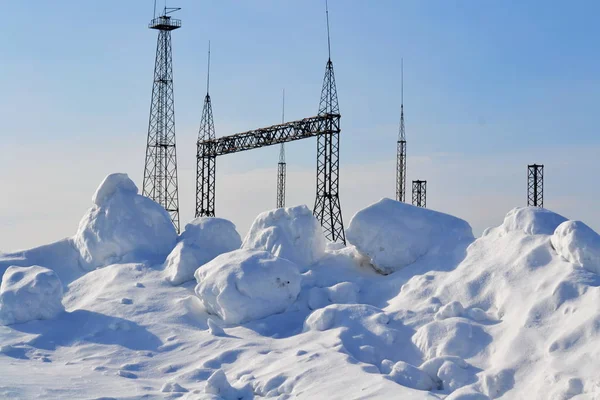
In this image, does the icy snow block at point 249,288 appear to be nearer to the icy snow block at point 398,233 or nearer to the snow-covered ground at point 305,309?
the snow-covered ground at point 305,309

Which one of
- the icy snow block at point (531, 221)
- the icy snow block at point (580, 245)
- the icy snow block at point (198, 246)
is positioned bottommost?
the icy snow block at point (198, 246)

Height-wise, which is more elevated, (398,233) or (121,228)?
(398,233)

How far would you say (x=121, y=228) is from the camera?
64.0 feet

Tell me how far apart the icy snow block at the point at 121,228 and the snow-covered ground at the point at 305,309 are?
4 cm

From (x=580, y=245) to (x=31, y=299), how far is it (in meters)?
10.9

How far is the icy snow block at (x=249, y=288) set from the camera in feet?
52.7

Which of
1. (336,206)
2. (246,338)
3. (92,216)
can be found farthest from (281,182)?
(246,338)

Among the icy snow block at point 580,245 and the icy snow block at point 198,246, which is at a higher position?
the icy snow block at point 580,245

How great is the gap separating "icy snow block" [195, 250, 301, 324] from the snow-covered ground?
3 centimetres

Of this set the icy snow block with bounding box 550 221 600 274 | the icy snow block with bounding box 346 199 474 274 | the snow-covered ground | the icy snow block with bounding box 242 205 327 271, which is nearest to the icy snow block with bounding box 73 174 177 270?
the snow-covered ground

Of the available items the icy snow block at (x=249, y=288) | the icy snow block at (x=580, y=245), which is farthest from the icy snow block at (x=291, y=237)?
the icy snow block at (x=580, y=245)

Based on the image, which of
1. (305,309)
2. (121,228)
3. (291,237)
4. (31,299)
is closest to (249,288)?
(305,309)

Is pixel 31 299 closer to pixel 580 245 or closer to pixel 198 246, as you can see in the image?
pixel 198 246

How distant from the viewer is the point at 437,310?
593 inches
